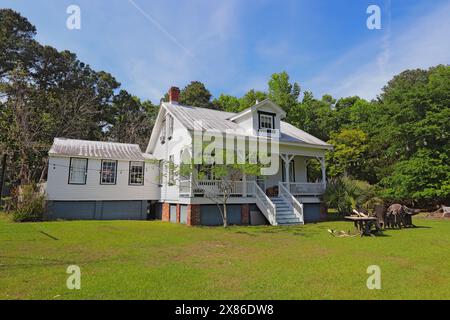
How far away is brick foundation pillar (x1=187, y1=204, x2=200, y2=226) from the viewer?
14.6 metres

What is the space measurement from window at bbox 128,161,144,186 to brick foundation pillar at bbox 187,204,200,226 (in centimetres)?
626

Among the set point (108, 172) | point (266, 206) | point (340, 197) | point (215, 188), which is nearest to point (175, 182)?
point (215, 188)

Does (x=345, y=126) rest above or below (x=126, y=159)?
above

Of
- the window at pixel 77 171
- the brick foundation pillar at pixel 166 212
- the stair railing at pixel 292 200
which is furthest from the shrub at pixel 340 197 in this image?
the window at pixel 77 171

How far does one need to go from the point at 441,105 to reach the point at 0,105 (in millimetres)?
37379

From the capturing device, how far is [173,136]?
1864 cm

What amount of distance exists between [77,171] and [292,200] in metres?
13.6

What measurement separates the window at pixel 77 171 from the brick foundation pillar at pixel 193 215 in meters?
7.93

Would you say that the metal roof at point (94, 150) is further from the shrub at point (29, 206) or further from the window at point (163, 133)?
the shrub at point (29, 206)

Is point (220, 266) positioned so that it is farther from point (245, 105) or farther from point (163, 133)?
point (245, 105)

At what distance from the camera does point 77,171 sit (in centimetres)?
1789

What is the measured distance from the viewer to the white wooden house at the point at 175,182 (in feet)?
51.8
